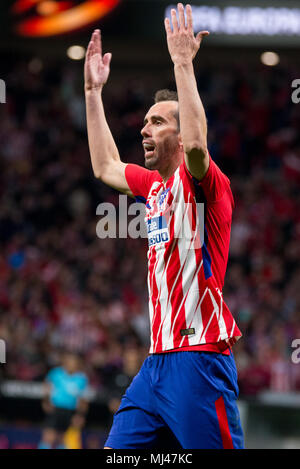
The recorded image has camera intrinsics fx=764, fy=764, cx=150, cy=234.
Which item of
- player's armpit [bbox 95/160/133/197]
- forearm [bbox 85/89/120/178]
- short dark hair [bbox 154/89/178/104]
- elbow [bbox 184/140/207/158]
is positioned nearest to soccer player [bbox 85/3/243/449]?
elbow [bbox 184/140/207/158]

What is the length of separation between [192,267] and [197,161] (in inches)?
22.6

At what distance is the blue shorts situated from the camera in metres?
3.74

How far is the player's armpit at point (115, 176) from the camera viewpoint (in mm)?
4648

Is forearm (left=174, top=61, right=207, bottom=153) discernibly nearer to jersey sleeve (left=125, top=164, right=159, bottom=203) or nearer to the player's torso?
the player's torso

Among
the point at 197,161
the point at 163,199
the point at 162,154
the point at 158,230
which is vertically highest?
the point at 162,154

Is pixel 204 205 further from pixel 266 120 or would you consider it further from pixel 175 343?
pixel 266 120

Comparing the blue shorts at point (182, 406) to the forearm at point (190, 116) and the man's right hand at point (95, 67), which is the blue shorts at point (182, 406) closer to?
the forearm at point (190, 116)

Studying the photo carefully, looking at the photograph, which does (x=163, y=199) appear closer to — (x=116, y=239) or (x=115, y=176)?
(x=115, y=176)

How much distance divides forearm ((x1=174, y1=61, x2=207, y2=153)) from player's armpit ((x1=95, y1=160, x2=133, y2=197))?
973 mm

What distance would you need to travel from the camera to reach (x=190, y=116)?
372cm

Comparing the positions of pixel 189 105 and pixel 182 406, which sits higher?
pixel 189 105

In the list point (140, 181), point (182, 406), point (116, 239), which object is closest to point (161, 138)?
point (140, 181)

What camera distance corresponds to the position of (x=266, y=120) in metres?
16.6

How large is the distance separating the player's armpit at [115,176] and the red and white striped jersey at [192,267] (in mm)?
606
